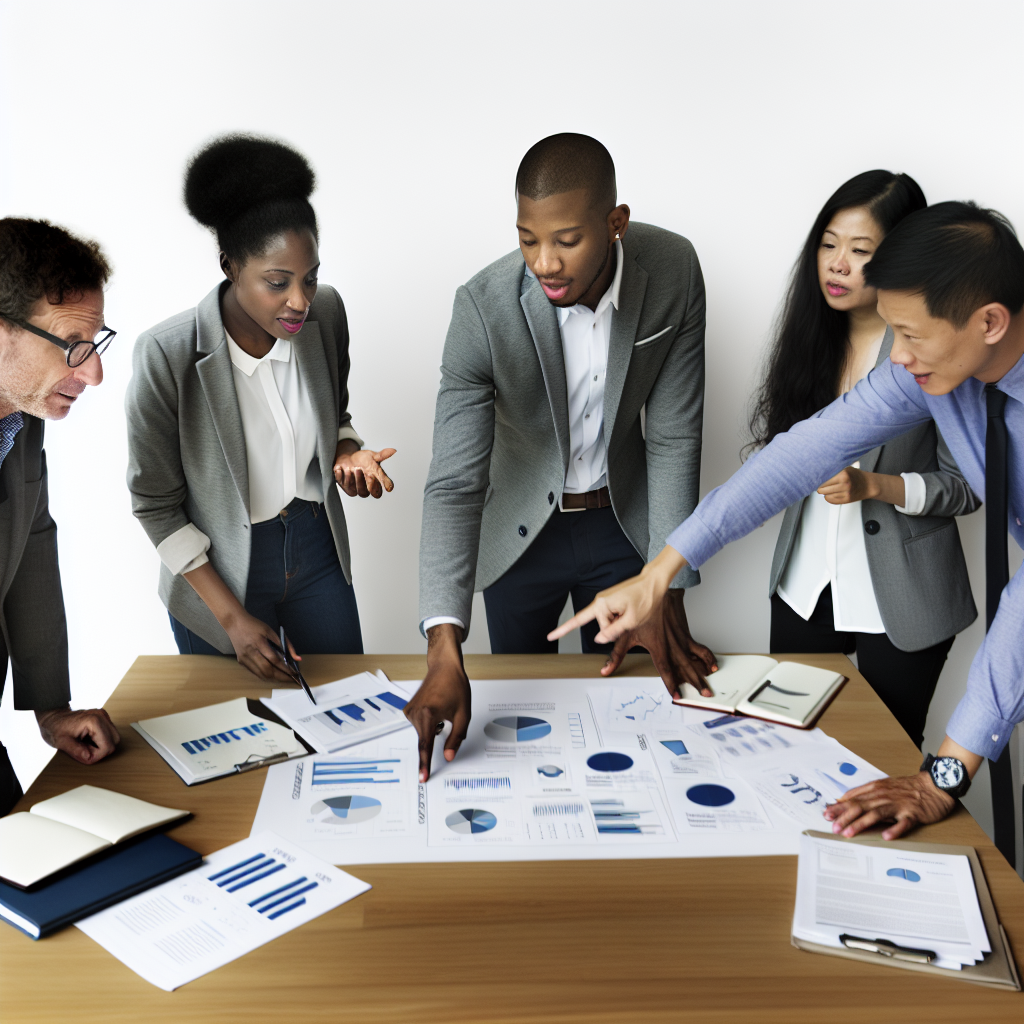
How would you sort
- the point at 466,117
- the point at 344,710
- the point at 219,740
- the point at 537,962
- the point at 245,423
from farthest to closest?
the point at 466,117 < the point at 245,423 < the point at 344,710 < the point at 219,740 < the point at 537,962

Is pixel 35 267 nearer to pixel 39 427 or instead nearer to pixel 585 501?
pixel 39 427

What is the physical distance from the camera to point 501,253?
8.30 ft

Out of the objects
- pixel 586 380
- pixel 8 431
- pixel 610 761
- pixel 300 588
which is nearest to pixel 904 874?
pixel 610 761

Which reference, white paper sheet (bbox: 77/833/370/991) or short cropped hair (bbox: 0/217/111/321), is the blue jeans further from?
white paper sheet (bbox: 77/833/370/991)

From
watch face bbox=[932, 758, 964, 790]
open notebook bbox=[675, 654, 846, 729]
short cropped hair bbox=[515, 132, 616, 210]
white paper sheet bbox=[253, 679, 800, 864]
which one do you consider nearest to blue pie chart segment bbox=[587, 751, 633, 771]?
white paper sheet bbox=[253, 679, 800, 864]

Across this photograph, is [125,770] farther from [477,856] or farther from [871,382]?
[871,382]

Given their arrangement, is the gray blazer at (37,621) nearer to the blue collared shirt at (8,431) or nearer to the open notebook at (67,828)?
the blue collared shirt at (8,431)

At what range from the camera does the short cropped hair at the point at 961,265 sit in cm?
134

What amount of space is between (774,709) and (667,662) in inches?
8.5

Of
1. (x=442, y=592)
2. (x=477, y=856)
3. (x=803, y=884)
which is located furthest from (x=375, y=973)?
(x=442, y=592)

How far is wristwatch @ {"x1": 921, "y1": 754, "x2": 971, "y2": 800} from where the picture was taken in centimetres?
133

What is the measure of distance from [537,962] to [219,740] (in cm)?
71

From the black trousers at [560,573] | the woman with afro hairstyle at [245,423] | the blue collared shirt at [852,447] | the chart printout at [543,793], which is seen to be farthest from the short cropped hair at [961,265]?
the woman with afro hairstyle at [245,423]

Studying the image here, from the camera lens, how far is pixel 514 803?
52.9 inches
